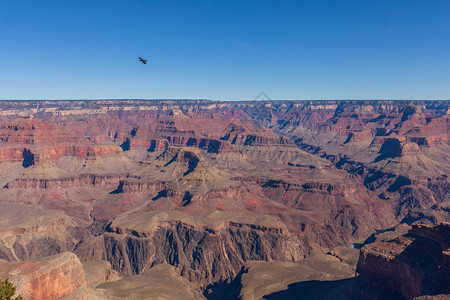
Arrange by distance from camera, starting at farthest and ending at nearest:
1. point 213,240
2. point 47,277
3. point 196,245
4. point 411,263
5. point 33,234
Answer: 1. point 33,234
2. point 196,245
3. point 213,240
4. point 411,263
5. point 47,277

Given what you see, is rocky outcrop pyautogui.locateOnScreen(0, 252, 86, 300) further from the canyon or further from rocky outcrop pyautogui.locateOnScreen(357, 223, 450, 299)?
rocky outcrop pyautogui.locateOnScreen(357, 223, 450, 299)

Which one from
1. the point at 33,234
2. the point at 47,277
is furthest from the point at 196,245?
the point at 47,277

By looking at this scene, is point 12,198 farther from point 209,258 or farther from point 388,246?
point 388,246

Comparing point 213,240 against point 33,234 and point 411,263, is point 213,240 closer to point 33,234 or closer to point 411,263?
point 33,234

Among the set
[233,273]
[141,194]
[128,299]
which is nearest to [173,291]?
[128,299]

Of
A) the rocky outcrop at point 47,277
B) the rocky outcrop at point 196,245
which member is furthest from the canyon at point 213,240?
the rocky outcrop at point 196,245

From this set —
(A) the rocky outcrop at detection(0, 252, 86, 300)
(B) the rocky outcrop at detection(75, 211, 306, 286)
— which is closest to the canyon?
(A) the rocky outcrop at detection(0, 252, 86, 300)

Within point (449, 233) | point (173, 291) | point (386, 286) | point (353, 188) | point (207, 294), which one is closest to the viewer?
point (449, 233)

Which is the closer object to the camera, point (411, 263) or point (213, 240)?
point (411, 263)
